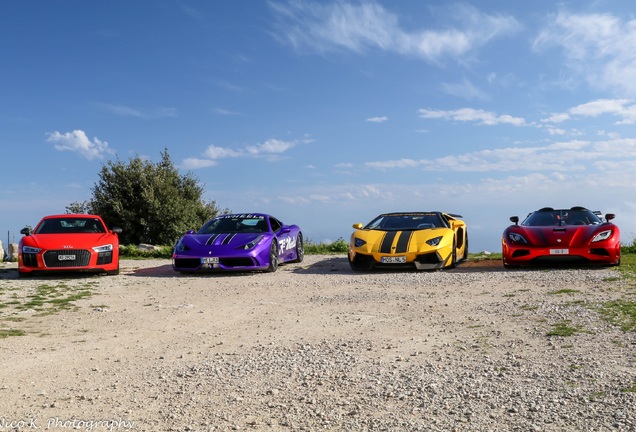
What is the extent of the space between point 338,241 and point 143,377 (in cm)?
1696

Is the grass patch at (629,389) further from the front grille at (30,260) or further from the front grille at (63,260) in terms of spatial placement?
the front grille at (30,260)

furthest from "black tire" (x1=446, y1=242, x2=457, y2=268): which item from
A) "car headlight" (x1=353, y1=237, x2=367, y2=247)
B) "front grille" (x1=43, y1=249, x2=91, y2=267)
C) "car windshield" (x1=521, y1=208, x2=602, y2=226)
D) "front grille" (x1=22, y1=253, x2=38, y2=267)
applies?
"front grille" (x1=22, y1=253, x2=38, y2=267)

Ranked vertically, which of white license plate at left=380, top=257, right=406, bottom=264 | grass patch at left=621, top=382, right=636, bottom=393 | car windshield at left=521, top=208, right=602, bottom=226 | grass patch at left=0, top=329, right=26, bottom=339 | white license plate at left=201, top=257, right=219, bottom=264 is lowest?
grass patch at left=621, top=382, right=636, bottom=393

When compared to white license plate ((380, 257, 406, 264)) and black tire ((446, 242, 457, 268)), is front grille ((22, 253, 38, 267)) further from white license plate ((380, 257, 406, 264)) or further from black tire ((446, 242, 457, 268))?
black tire ((446, 242, 457, 268))

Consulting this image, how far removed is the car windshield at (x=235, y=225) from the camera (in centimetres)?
1521

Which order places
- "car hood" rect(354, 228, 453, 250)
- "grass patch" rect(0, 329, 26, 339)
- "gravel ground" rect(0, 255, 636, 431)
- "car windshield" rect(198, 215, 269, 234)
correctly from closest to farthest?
"gravel ground" rect(0, 255, 636, 431), "grass patch" rect(0, 329, 26, 339), "car hood" rect(354, 228, 453, 250), "car windshield" rect(198, 215, 269, 234)

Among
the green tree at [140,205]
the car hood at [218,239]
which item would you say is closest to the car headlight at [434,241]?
the car hood at [218,239]

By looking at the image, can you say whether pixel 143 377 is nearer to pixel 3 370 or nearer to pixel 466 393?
pixel 3 370

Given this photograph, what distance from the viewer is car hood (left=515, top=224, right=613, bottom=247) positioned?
13258 mm

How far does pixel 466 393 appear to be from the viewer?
4.55 m

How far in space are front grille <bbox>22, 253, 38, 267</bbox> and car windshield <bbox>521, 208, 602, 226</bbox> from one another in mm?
11098

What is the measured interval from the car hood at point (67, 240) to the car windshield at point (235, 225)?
7.51 feet

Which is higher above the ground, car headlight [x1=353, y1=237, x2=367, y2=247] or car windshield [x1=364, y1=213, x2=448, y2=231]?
car windshield [x1=364, y1=213, x2=448, y2=231]

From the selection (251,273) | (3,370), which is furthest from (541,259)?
(3,370)
